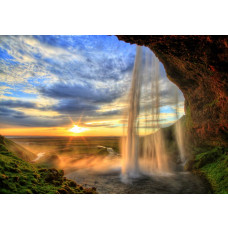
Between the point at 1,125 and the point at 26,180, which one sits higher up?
the point at 1,125

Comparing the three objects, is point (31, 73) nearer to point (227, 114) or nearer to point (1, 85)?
point (1, 85)

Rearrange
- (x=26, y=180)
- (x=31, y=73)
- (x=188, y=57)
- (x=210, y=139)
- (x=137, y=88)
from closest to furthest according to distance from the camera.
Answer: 1. (x=26, y=180)
2. (x=188, y=57)
3. (x=31, y=73)
4. (x=210, y=139)
5. (x=137, y=88)

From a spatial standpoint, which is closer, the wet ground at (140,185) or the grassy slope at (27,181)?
the grassy slope at (27,181)

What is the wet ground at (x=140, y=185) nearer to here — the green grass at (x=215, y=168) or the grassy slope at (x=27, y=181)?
the green grass at (x=215, y=168)

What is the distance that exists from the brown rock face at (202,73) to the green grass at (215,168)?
2.52ft

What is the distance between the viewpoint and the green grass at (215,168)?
4.97 metres

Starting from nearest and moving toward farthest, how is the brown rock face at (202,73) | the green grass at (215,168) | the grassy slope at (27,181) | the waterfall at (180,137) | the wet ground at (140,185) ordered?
the grassy slope at (27,181)
the brown rock face at (202,73)
the wet ground at (140,185)
the green grass at (215,168)
the waterfall at (180,137)

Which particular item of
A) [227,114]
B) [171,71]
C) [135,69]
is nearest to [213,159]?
[227,114]

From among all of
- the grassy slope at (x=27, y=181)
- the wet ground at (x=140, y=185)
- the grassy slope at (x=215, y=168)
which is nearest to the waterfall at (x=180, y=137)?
the grassy slope at (x=215, y=168)

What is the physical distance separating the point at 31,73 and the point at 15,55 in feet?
3.00

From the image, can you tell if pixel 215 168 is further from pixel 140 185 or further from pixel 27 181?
pixel 27 181

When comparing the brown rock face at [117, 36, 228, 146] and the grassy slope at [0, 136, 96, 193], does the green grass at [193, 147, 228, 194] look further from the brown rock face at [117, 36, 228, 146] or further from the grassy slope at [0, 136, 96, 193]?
the grassy slope at [0, 136, 96, 193]

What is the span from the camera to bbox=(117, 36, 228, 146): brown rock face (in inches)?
148
